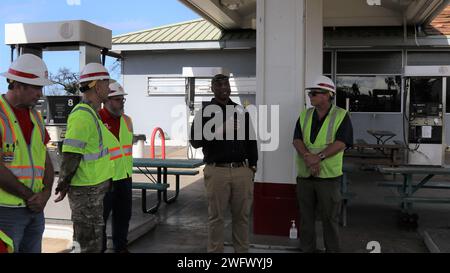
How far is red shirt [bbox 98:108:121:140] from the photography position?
4.84 m

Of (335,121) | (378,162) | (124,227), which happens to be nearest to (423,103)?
(378,162)

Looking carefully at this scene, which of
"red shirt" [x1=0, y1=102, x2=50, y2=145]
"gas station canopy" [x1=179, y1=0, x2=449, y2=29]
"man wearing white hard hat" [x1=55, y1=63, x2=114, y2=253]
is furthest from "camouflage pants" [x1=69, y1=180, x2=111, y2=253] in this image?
"gas station canopy" [x1=179, y1=0, x2=449, y2=29]

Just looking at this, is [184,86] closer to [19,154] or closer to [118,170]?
[118,170]

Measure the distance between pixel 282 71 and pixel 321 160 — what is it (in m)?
1.24

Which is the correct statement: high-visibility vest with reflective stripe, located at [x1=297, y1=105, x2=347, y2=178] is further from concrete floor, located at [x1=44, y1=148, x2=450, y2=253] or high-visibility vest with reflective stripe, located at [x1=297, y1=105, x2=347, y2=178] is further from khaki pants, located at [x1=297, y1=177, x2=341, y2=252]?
concrete floor, located at [x1=44, y1=148, x2=450, y2=253]

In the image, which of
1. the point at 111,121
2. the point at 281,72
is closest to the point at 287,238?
the point at 281,72

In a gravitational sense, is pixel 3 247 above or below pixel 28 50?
below

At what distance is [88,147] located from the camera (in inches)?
140

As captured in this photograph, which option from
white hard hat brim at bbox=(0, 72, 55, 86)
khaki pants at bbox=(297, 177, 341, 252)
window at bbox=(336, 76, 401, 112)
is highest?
window at bbox=(336, 76, 401, 112)

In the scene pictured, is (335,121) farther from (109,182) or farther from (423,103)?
(423,103)

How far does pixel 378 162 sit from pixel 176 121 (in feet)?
30.2

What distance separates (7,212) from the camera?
9.51 ft

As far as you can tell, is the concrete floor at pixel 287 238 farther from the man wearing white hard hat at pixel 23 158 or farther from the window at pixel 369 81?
the window at pixel 369 81

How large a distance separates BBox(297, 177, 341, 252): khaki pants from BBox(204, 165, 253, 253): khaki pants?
689 millimetres
